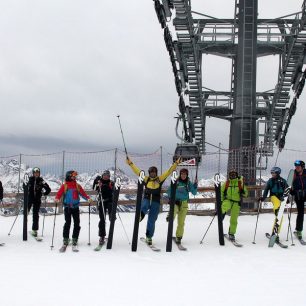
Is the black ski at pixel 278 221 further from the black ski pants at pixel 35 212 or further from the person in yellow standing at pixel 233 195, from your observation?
the black ski pants at pixel 35 212

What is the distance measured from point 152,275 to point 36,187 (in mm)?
5582

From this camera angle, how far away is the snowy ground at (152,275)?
599cm

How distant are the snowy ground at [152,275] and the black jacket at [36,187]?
127 centimetres

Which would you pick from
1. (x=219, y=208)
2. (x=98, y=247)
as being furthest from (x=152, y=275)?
(x=219, y=208)

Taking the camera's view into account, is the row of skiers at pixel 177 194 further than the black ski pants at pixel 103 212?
No

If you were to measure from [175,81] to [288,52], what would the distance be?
6.58 meters

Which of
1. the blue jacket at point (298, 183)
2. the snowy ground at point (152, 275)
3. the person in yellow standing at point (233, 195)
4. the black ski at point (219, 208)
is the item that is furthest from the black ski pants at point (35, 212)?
the blue jacket at point (298, 183)

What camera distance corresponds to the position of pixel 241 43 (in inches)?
894

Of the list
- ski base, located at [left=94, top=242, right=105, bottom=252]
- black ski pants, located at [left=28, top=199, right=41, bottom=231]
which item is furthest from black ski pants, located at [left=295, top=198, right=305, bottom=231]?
black ski pants, located at [left=28, top=199, right=41, bottom=231]

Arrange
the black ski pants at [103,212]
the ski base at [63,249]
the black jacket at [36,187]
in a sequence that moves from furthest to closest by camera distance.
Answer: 1. the black jacket at [36,187]
2. the black ski pants at [103,212]
3. the ski base at [63,249]

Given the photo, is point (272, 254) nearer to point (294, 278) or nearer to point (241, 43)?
point (294, 278)

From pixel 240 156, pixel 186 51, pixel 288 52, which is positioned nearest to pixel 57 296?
pixel 240 156

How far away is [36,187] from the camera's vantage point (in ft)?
38.4

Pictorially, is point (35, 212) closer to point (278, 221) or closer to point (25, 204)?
point (25, 204)
